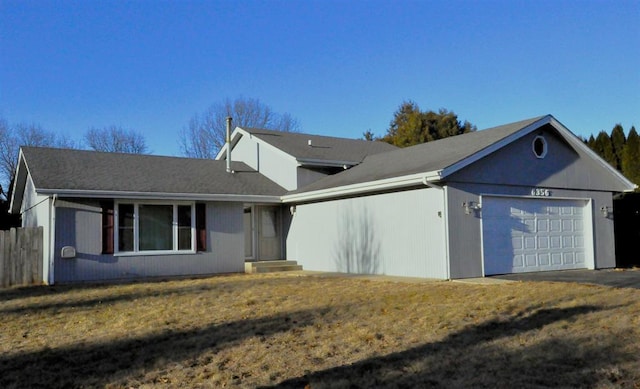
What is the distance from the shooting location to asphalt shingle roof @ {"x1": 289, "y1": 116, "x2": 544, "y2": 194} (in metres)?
14.2

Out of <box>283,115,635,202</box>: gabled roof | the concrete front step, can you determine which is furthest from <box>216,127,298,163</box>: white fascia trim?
the concrete front step

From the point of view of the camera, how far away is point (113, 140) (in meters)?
42.4

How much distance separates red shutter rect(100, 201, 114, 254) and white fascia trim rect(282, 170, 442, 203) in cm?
541

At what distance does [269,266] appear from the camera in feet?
57.1

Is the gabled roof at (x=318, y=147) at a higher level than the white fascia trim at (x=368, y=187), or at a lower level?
higher

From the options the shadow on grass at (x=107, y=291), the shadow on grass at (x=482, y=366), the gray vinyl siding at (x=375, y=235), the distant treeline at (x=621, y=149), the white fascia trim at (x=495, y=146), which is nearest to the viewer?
the shadow on grass at (x=482, y=366)

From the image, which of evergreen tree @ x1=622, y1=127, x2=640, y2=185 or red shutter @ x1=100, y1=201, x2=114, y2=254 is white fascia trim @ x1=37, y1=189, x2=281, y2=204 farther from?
evergreen tree @ x1=622, y1=127, x2=640, y2=185

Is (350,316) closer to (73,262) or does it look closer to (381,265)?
(381,265)

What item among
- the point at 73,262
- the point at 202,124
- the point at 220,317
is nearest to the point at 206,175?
the point at 73,262

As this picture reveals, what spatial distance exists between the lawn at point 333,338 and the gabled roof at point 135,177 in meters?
4.25

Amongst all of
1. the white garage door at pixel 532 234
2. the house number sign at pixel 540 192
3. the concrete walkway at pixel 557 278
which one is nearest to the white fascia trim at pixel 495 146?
the white garage door at pixel 532 234

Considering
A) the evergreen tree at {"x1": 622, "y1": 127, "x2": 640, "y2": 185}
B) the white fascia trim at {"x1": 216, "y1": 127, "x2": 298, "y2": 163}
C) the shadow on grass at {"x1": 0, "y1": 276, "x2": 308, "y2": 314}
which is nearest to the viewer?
the shadow on grass at {"x1": 0, "y1": 276, "x2": 308, "y2": 314}

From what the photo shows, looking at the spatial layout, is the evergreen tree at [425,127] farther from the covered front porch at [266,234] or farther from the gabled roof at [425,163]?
the covered front porch at [266,234]

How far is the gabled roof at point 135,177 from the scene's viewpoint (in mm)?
15180
